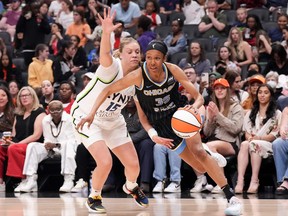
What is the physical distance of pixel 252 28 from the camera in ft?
46.7

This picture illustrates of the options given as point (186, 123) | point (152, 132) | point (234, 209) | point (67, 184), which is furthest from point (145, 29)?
point (234, 209)

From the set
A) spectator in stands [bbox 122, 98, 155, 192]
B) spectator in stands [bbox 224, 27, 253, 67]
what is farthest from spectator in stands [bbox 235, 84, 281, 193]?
spectator in stands [bbox 224, 27, 253, 67]

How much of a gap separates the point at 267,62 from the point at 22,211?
651 centimetres

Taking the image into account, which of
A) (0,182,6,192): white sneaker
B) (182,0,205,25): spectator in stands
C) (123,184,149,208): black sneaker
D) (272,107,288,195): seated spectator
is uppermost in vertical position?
(182,0,205,25): spectator in stands

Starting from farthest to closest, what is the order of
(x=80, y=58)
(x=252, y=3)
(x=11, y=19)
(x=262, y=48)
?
(x=11, y=19), (x=252, y=3), (x=80, y=58), (x=262, y=48)

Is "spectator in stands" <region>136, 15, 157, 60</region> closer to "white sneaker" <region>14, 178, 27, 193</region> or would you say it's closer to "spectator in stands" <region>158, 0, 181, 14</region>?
"spectator in stands" <region>158, 0, 181, 14</region>

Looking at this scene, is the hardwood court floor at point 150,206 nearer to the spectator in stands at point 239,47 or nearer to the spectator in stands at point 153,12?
the spectator in stands at point 239,47

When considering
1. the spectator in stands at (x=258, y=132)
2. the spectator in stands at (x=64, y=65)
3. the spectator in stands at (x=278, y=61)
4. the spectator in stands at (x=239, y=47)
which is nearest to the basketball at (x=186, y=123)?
the spectator in stands at (x=258, y=132)

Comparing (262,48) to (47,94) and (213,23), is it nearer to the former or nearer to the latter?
(213,23)

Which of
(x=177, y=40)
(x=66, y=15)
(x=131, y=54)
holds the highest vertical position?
(x=66, y=15)

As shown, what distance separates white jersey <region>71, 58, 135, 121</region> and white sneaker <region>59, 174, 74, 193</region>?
2.99 metres

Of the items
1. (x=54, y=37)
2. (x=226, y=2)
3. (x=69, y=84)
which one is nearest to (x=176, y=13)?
(x=226, y=2)

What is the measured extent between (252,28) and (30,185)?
16.7 feet

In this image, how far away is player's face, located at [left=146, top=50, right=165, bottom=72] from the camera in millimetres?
7910
